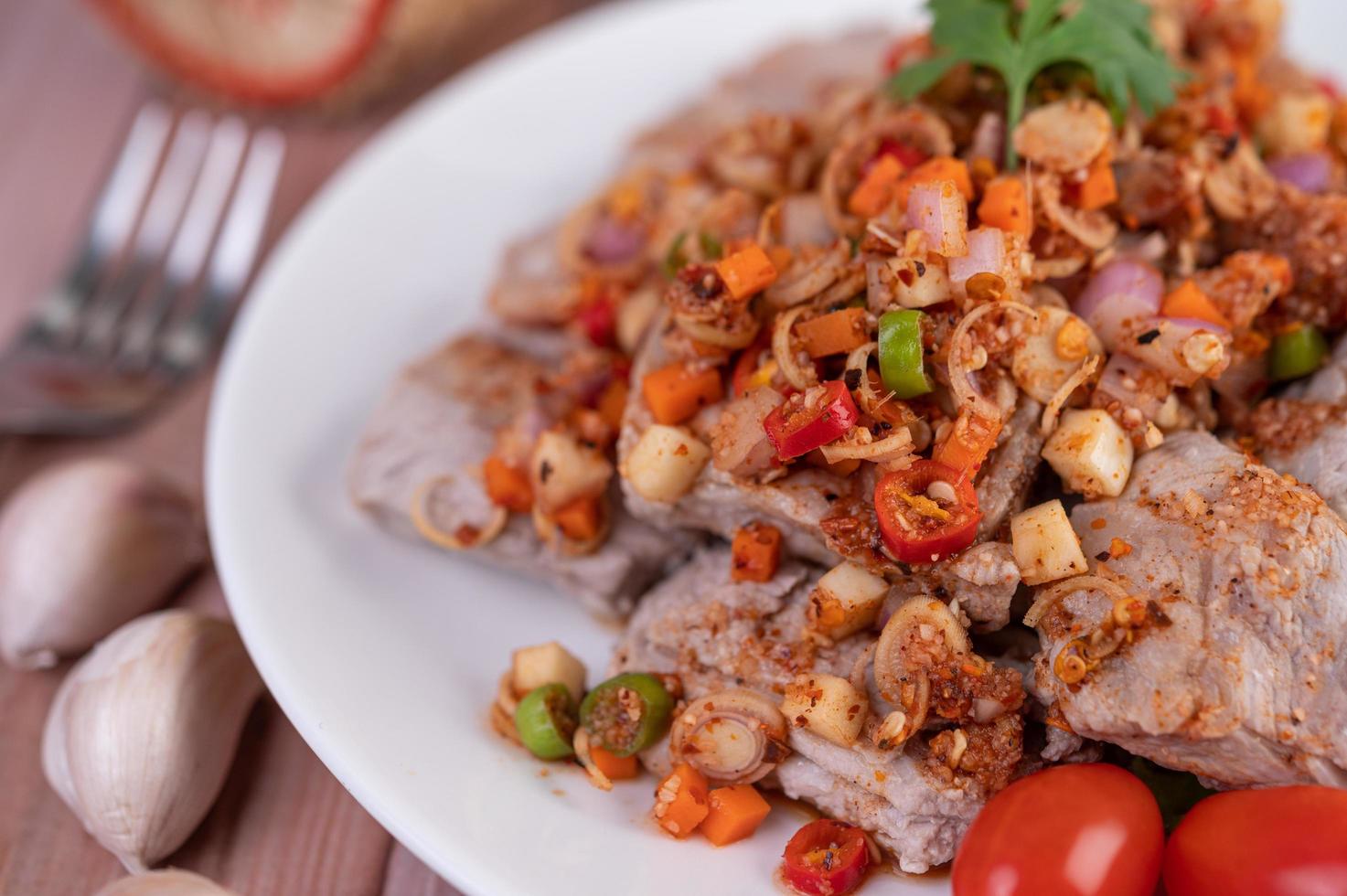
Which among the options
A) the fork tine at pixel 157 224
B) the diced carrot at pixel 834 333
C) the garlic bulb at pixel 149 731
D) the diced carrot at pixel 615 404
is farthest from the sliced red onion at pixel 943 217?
the fork tine at pixel 157 224

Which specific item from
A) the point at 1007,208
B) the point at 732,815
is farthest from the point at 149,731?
the point at 1007,208

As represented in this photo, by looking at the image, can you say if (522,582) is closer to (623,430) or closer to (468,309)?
(623,430)

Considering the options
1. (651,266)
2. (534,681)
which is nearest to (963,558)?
(534,681)

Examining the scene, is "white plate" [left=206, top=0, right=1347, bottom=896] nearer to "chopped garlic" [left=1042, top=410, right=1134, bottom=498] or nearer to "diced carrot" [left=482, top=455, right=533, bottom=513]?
"diced carrot" [left=482, top=455, right=533, bottom=513]

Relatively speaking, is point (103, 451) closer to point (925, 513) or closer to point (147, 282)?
point (147, 282)

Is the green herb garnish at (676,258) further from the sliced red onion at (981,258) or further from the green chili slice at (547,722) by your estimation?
the green chili slice at (547,722)

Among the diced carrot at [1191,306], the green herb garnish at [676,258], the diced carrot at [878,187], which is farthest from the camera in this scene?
the green herb garnish at [676,258]
